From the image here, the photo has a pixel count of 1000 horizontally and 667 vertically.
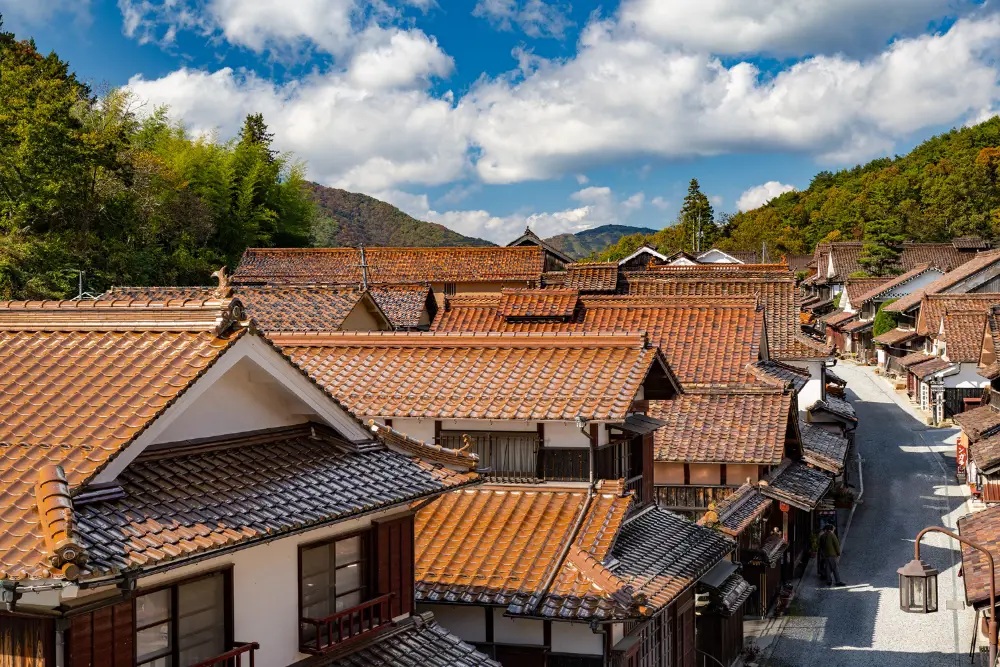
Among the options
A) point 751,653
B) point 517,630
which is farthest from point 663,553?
point 751,653

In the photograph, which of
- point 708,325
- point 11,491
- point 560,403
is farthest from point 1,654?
point 708,325

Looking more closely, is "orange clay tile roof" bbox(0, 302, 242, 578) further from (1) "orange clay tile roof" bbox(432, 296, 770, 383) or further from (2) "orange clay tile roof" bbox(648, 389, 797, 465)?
(1) "orange clay tile roof" bbox(432, 296, 770, 383)

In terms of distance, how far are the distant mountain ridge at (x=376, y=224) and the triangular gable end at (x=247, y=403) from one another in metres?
84.7

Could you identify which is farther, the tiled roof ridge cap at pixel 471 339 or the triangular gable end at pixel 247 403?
the tiled roof ridge cap at pixel 471 339

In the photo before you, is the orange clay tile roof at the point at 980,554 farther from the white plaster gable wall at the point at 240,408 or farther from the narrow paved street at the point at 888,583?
the white plaster gable wall at the point at 240,408

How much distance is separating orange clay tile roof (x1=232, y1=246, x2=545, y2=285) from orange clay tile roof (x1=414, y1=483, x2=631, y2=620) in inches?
1361

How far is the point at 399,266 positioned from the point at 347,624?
42.9 m

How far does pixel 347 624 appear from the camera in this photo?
900cm

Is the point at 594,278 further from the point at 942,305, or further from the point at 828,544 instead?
the point at 942,305

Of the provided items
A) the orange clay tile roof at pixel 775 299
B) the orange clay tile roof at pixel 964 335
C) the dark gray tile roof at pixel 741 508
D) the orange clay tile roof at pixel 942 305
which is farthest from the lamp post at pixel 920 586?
the orange clay tile roof at pixel 942 305

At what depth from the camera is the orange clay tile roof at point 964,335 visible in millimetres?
45000

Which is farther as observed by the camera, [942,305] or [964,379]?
[942,305]

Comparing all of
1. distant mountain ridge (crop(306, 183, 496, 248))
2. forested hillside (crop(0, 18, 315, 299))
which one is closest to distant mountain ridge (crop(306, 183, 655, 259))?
distant mountain ridge (crop(306, 183, 496, 248))

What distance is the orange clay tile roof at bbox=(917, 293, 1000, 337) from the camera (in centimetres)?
4900
